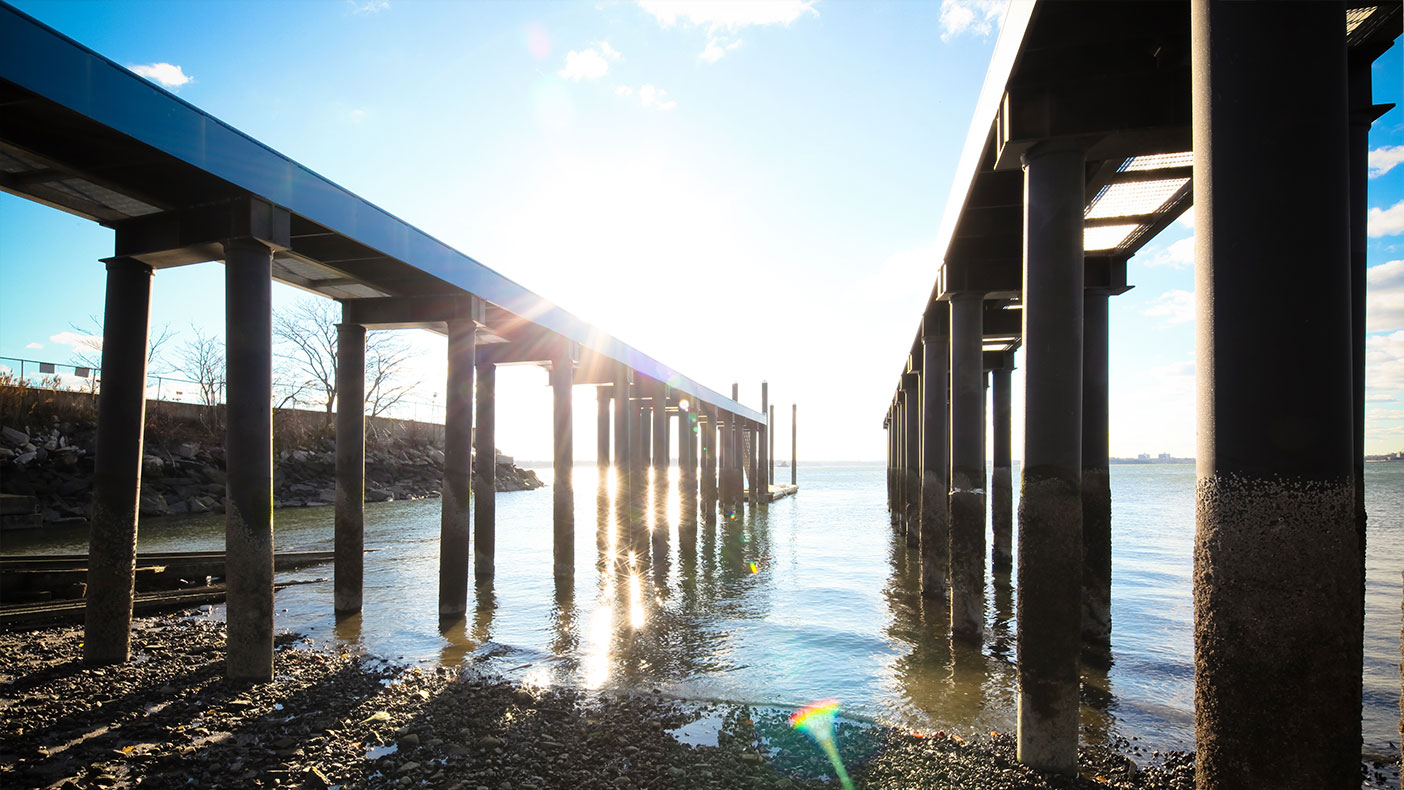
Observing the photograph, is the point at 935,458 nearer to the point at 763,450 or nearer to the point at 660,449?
the point at 660,449

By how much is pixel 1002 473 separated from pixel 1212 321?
15179mm

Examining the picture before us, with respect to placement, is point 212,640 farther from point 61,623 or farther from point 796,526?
point 796,526

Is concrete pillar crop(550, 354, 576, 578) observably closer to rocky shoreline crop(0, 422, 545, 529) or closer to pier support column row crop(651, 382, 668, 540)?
pier support column row crop(651, 382, 668, 540)

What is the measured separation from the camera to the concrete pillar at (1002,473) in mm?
14797

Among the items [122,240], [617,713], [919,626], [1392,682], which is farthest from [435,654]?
[1392,682]

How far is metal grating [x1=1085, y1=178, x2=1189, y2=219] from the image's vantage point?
23.3 ft

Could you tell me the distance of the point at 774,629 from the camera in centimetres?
1127

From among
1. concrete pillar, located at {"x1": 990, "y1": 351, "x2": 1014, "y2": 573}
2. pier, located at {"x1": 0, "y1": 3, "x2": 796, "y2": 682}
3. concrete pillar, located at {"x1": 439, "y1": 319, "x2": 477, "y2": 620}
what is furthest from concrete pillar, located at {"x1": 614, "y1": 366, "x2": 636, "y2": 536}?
concrete pillar, located at {"x1": 990, "y1": 351, "x2": 1014, "y2": 573}

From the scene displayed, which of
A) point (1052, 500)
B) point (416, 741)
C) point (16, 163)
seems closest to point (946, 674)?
point (1052, 500)

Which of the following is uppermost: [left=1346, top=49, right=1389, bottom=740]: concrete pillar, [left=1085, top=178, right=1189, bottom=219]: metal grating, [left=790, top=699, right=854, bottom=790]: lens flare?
[left=1085, top=178, right=1189, bottom=219]: metal grating

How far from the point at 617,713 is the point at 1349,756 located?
5.44 metres

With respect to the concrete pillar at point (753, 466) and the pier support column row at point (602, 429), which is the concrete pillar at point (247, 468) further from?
the concrete pillar at point (753, 466)

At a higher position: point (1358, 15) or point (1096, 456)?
point (1358, 15)

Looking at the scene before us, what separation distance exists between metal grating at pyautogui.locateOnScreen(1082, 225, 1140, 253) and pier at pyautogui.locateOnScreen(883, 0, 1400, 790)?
0.04 m
